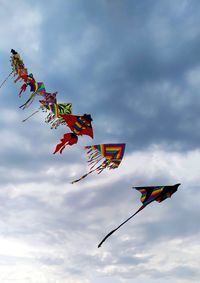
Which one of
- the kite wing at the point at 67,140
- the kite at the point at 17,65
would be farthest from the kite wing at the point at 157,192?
the kite at the point at 17,65

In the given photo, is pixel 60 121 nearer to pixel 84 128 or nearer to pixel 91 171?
pixel 84 128

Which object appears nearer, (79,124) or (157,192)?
(157,192)

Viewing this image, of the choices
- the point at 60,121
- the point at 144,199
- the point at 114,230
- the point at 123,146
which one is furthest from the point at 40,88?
the point at 114,230

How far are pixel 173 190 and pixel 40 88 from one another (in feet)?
81.8

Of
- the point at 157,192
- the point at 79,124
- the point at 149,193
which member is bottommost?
the point at 149,193

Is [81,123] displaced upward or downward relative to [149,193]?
upward

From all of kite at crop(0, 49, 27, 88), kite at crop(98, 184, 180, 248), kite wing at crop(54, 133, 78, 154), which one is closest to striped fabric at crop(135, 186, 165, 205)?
kite at crop(98, 184, 180, 248)

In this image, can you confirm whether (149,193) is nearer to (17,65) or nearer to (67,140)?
(67,140)

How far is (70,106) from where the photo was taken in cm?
4788

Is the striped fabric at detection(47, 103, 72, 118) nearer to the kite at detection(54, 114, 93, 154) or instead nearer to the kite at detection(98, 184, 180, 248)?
the kite at detection(54, 114, 93, 154)

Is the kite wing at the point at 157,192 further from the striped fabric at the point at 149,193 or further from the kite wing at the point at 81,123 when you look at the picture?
the kite wing at the point at 81,123

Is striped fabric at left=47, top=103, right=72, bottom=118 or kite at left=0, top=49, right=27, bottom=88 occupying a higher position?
kite at left=0, top=49, right=27, bottom=88

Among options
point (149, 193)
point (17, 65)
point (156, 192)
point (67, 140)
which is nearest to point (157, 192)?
point (156, 192)

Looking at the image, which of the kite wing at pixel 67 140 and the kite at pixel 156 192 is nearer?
the kite at pixel 156 192
